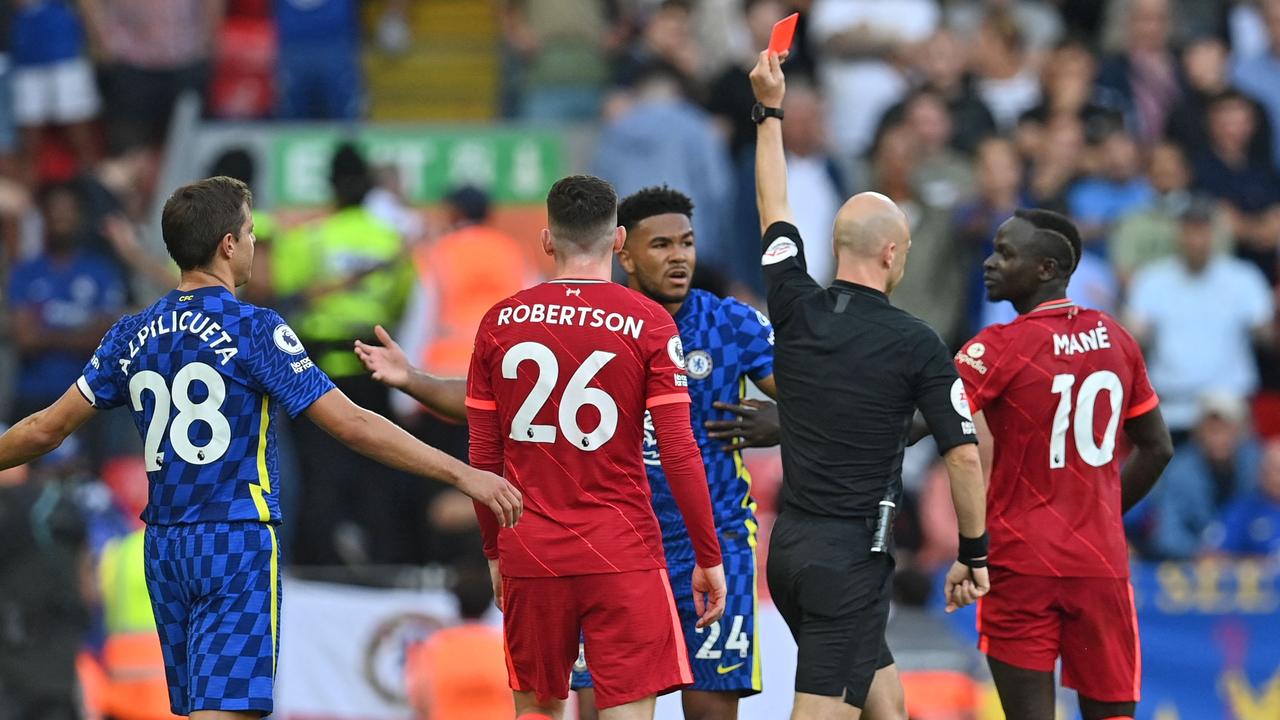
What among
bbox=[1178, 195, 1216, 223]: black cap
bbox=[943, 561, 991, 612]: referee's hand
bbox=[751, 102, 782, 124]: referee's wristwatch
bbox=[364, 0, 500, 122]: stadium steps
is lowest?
bbox=[943, 561, 991, 612]: referee's hand

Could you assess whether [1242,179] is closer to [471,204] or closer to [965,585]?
[471,204]

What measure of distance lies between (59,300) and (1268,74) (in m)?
10.4

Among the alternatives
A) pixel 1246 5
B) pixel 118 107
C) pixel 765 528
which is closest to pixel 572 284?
pixel 765 528

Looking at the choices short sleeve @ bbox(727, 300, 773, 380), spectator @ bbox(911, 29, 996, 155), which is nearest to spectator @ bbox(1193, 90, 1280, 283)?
spectator @ bbox(911, 29, 996, 155)

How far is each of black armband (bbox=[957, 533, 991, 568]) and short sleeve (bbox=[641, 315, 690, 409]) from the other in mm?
1292

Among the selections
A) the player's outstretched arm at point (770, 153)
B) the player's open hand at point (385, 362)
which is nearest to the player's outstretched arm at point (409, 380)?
the player's open hand at point (385, 362)

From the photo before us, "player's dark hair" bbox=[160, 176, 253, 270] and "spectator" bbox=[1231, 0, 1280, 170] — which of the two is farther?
"spectator" bbox=[1231, 0, 1280, 170]

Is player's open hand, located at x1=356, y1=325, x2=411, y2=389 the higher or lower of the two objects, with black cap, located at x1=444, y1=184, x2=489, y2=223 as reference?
lower

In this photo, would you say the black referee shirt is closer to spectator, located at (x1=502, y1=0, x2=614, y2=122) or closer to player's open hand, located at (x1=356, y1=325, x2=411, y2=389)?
player's open hand, located at (x1=356, y1=325, x2=411, y2=389)

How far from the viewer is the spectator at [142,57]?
1659 cm

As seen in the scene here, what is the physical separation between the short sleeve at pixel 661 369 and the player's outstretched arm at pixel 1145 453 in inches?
90.6

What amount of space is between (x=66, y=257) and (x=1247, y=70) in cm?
1013

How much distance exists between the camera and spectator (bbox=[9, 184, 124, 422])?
14625mm

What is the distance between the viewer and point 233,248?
754 cm
